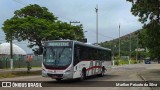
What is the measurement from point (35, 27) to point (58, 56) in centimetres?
2138

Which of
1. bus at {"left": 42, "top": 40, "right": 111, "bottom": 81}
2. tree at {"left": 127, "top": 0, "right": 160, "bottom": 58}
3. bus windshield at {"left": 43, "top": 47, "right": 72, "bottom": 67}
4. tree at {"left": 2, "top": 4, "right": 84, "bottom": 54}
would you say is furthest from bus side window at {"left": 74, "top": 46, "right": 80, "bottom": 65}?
tree at {"left": 2, "top": 4, "right": 84, "bottom": 54}

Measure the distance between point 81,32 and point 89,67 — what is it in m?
27.0

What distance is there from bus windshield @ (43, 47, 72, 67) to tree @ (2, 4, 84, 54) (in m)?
20.1

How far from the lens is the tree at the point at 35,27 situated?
153ft

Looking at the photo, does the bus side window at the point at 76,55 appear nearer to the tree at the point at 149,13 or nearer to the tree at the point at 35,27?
the tree at the point at 149,13

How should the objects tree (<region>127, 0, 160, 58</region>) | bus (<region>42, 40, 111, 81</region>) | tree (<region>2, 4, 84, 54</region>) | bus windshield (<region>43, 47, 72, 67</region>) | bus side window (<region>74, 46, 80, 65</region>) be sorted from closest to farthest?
bus (<region>42, 40, 111, 81</region>)
bus windshield (<region>43, 47, 72, 67</region>)
bus side window (<region>74, 46, 80, 65</region>)
tree (<region>127, 0, 160, 58</region>)
tree (<region>2, 4, 84, 54</region>)

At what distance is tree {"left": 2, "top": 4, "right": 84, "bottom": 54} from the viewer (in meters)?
46.8

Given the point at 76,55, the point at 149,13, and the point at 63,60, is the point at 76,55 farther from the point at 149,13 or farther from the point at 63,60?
the point at 149,13

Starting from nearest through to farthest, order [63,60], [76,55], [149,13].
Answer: [63,60], [76,55], [149,13]

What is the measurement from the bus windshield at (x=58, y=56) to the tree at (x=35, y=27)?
790 inches

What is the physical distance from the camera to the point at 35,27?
47.0 meters

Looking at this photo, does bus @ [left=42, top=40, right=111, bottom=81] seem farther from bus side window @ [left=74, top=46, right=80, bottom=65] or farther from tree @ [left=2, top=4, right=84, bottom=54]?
tree @ [left=2, top=4, right=84, bottom=54]

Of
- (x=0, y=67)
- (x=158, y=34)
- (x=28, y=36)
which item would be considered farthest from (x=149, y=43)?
(x=0, y=67)

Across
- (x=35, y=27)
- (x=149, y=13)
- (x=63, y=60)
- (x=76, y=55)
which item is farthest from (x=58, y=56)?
(x=35, y=27)
